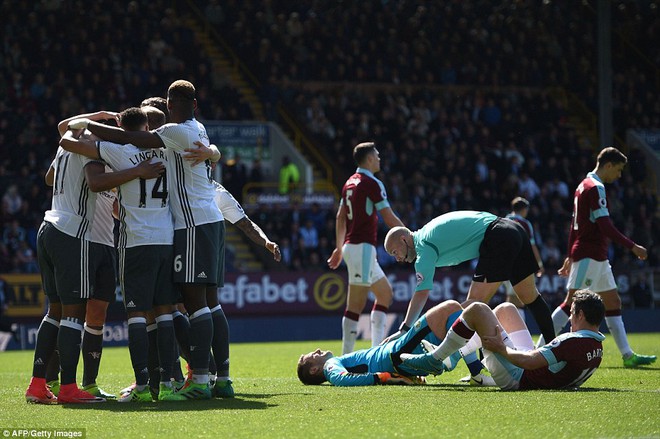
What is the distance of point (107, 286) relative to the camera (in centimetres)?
840

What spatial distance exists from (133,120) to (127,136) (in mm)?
195

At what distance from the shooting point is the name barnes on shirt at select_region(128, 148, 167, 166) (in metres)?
8.08

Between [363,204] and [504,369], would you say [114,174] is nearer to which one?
[504,369]

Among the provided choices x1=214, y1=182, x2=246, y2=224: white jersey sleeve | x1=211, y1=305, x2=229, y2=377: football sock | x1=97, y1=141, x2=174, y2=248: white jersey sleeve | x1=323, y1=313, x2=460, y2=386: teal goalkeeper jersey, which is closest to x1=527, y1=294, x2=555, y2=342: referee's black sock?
x1=323, y1=313, x2=460, y2=386: teal goalkeeper jersey

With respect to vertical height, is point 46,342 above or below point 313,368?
above

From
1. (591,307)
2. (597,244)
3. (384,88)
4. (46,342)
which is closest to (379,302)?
(597,244)

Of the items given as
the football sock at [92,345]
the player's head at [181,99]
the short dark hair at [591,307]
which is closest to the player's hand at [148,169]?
the player's head at [181,99]

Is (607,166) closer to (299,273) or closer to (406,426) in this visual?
(406,426)

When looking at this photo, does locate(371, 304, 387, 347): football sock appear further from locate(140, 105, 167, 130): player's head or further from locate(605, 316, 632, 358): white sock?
locate(140, 105, 167, 130): player's head

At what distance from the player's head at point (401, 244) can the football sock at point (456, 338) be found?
113cm

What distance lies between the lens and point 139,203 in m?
8.09

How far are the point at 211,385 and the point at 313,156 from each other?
2096 cm

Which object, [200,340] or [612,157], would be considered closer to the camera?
[200,340]

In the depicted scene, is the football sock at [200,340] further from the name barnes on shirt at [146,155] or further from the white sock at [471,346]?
the white sock at [471,346]
